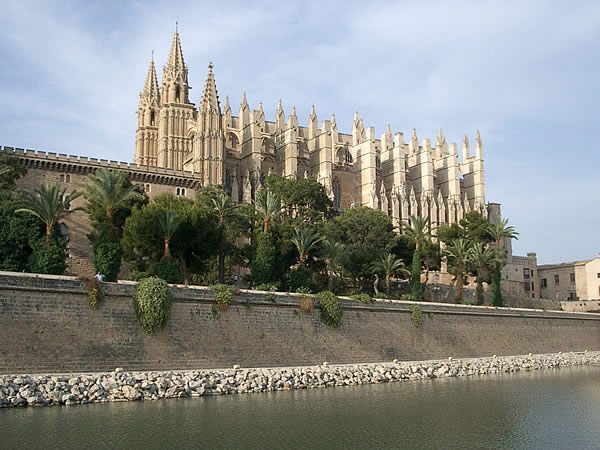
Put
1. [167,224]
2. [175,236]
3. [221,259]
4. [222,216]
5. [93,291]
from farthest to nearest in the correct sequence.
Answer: [222,216], [221,259], [175,236], [167,224], [93,291]

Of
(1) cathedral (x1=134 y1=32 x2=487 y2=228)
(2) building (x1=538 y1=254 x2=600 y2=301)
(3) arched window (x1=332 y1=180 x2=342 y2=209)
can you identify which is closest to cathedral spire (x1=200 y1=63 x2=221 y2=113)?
(1) cathedral (x1=134 y1=32 x2=487 y2=228)

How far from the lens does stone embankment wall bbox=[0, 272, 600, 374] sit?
2023cm

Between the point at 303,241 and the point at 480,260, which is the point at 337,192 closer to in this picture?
the point at 480,260

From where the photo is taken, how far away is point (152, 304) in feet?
73.6

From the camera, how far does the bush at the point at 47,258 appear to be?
84.7 ft

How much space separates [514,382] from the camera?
88.3 ft

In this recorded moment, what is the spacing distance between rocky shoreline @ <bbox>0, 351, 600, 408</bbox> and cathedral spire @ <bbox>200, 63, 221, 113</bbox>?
25407mm

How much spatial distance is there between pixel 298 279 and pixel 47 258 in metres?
11.3

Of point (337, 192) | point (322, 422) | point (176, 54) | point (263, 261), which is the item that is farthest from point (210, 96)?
point (322, 422)

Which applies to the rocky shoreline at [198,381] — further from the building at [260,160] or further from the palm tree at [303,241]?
the building at [260,160]

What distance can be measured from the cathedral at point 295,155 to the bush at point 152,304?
22981 millimetres

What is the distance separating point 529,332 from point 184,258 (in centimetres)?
1841

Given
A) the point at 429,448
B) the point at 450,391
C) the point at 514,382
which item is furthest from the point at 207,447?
the point at 514,382

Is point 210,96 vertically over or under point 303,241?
over
